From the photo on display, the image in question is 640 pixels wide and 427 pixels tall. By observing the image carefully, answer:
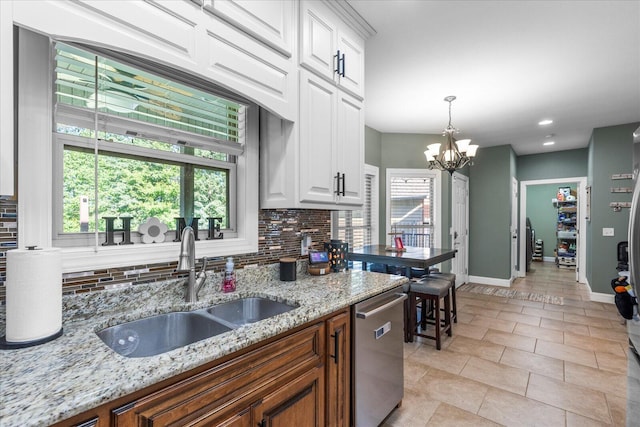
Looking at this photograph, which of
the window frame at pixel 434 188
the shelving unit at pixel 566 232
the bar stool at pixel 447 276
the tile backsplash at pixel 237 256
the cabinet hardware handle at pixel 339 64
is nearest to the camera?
the tile backsplash at pixel 237 256

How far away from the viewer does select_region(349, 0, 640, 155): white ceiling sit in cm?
208

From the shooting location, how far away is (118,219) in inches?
55.2

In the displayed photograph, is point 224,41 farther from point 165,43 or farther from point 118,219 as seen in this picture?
point 118,219

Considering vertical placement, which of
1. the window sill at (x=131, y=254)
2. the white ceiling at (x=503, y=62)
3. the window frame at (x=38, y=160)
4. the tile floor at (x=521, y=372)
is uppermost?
the white ceiling at (x=503, y=62)

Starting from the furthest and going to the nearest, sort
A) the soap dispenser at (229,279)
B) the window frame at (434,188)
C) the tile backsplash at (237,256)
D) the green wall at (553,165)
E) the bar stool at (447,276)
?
the green wall at (553,165)
the window frame at (434,188)
the bar stool at (447,276)
the soap dispenser at (229,279)
the tile backsplash at (237,256)

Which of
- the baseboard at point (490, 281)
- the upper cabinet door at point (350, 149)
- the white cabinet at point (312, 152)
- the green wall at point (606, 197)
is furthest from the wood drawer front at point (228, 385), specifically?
the baseboard at point (490, 281)

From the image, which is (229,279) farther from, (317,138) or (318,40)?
(318,40)

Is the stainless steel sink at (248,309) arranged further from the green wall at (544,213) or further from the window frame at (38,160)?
the green wall at (544,213)

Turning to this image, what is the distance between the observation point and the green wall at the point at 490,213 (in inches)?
221

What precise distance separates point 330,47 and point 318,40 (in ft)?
0.39

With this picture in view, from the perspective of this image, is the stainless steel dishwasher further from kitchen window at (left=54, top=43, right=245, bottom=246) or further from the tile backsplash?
kitchen window at (left=54, top=43, right=245, bottom=246)

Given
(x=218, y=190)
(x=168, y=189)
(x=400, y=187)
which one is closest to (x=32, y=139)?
(x=168, y=189)

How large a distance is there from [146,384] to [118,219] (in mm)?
902

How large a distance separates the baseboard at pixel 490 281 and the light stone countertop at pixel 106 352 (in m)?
5.05
